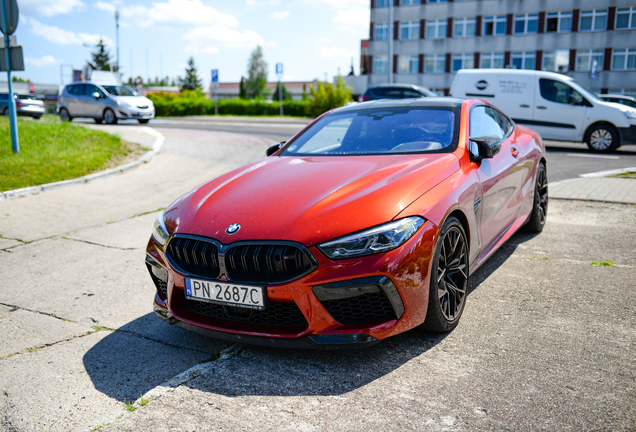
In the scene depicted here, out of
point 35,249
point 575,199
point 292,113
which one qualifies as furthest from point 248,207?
point 292,113

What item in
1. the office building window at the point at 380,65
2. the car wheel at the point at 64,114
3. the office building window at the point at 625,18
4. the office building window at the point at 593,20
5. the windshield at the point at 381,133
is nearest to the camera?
the windshield at the point at 381,133

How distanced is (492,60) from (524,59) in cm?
267

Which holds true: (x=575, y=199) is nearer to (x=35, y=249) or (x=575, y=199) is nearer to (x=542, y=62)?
(x=35, y=249)

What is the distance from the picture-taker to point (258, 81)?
98.6 m

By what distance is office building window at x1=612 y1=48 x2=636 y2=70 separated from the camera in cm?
4328

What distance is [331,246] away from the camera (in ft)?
9.08

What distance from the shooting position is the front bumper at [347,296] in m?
2.74

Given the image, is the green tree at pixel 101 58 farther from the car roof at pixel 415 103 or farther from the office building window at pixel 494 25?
the car roof at pixel 415 103

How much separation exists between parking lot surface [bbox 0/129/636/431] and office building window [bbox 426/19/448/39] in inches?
1935

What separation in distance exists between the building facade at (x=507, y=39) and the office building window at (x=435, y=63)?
0.06 meters

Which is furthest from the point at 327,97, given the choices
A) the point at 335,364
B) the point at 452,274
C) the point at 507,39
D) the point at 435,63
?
the point at 335,364

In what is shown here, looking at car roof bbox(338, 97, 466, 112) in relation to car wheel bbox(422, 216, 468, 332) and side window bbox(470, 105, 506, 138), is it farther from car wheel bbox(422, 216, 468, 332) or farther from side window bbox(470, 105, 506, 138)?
car wheel bbox(422, 216, 468, 332)

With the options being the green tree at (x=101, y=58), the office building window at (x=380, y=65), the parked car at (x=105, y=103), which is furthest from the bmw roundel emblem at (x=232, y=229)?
the green tree at (x=101, y=58)

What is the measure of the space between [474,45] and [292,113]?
17742 millimetres
